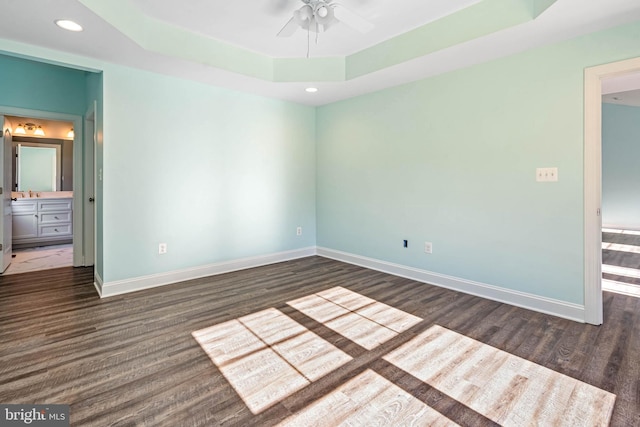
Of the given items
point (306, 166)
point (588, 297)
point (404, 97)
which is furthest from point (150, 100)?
point (588, 297)

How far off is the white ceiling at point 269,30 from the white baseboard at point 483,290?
7.27ft

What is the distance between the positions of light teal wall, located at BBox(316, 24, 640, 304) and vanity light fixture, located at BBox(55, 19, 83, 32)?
3052 millimetres

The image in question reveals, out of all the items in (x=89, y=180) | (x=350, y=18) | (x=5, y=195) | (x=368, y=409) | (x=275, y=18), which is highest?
(x=275, y=18)

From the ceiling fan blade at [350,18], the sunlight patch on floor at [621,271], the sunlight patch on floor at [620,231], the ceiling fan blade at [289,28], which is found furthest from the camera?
the sunlight patch on floor at [620,231]

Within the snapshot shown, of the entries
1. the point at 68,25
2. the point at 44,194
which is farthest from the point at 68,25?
the point at 44,194

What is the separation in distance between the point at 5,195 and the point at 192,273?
2636mm

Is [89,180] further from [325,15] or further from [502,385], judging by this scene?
[502,385]

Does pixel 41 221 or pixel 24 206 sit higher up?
pixel 24 206

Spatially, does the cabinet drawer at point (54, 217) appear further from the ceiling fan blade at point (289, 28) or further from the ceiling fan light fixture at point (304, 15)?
the ceiling fan light fixture at point (304, 15)

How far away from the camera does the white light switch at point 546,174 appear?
8.76ft

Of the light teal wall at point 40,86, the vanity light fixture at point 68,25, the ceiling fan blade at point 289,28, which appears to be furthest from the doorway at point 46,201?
the ceiling fan blade at point 289,28

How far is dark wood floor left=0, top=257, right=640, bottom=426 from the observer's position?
1591mm

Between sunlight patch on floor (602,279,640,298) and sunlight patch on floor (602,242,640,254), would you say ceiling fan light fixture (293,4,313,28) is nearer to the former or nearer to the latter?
sunlight patch on floor (602,279,640,298)

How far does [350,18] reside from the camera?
2.24m
